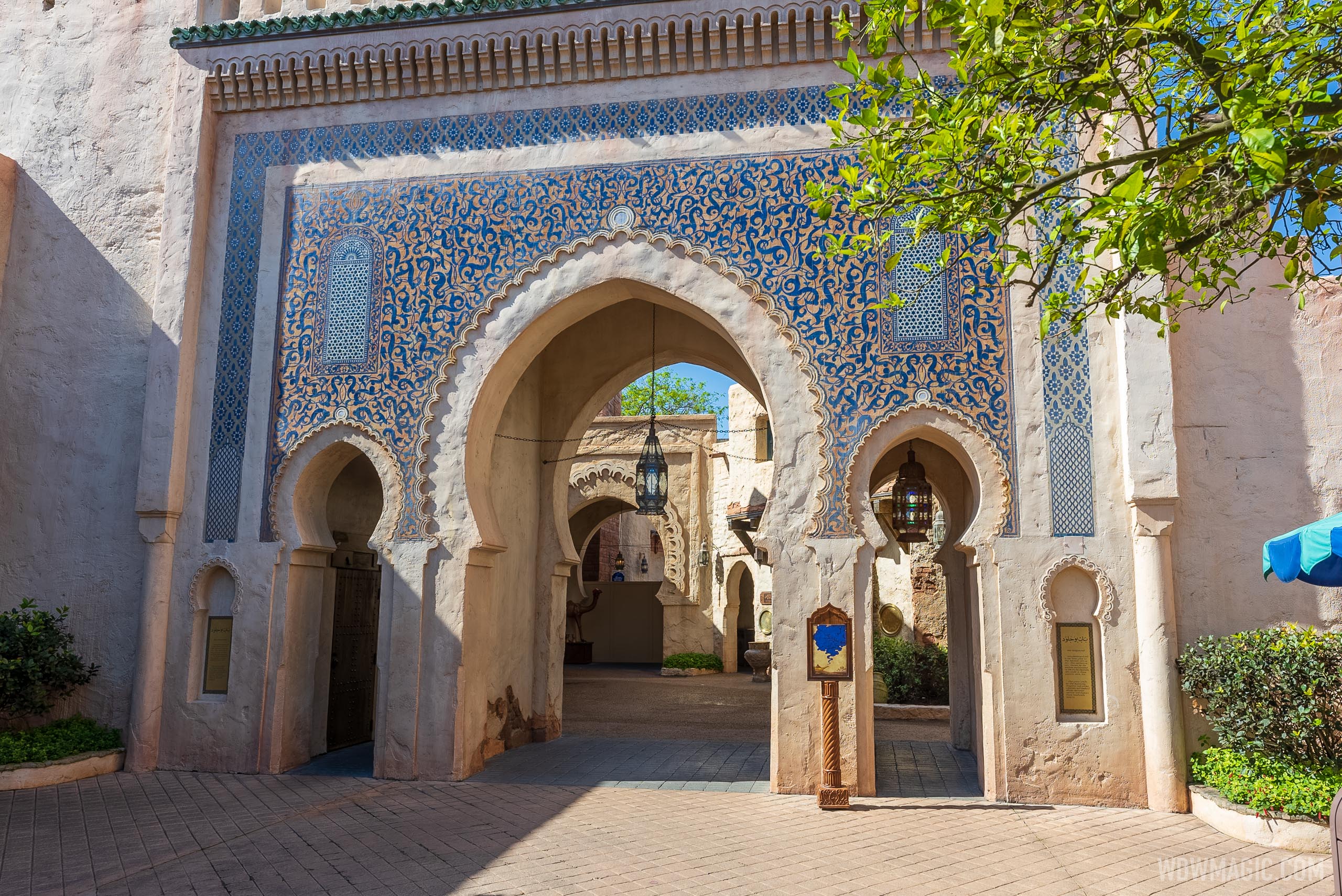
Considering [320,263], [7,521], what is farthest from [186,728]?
[320,263]

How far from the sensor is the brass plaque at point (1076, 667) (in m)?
6.90

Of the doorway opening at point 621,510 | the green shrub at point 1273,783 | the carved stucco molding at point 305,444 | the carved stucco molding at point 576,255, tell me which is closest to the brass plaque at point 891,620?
the doorway opening at point 621,510

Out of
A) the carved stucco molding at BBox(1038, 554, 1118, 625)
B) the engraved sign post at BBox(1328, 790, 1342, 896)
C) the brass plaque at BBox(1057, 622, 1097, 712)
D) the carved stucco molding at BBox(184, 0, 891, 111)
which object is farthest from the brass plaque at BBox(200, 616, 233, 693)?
the engraved sign post at BBox(1328, 790, 1342, 896)

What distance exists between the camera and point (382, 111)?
8.54 meters

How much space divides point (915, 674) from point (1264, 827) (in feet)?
24.2

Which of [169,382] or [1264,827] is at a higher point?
[169,382]

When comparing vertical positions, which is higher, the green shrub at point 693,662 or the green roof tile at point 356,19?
the green roof tile at point 356,19

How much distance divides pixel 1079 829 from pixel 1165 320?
11.7ft

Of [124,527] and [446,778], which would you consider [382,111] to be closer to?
[124,527]

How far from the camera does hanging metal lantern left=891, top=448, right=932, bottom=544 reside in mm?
8781

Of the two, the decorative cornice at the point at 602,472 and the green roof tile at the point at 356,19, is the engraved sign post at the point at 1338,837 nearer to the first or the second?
the green roof tile at the point at 356,19

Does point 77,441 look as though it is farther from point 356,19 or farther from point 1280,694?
point 1280,694

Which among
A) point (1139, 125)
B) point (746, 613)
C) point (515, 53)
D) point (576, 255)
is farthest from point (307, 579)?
point (746, 613)

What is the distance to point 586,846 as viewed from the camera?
226 inches
